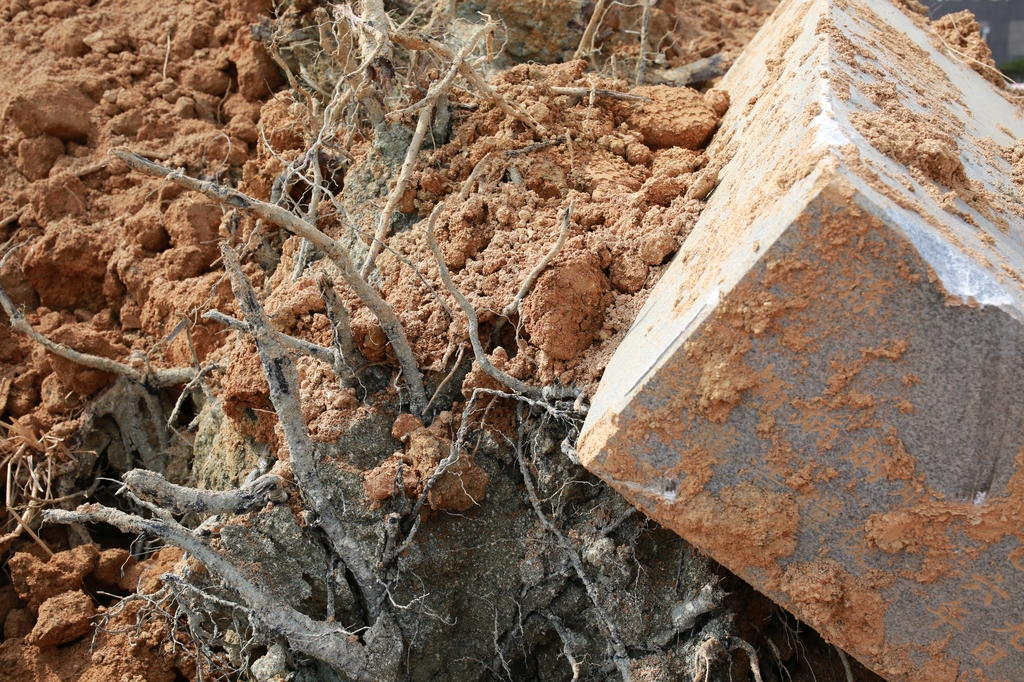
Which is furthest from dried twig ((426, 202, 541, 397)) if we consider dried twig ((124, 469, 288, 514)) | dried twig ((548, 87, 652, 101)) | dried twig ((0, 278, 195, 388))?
dried twig ((0, 278, 195, 388))

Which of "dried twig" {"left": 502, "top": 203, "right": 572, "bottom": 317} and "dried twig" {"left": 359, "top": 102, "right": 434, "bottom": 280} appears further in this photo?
"dried twig" {"left": 359, "top": 102, "right": 434, "bottom": 280}

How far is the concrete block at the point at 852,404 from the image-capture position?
1.34 m

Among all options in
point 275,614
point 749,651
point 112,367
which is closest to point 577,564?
point 749,651

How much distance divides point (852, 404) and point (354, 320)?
1283mm

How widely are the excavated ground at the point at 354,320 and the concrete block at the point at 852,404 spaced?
1.19 feet

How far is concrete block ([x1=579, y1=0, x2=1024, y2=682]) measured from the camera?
4.38ft

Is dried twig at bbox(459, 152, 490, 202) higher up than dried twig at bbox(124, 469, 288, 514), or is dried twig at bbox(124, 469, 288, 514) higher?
dried twig at bbox(459, 152, 490, 202)

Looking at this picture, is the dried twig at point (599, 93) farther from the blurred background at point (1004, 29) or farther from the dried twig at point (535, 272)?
the blurred background at point (1004, 29)

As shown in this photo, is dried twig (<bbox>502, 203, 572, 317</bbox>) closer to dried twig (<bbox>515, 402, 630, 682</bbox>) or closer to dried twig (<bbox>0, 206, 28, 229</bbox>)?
dried twig (<bbox>515, 402, 630, 682</bbox>)

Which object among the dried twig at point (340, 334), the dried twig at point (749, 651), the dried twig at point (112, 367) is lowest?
the dried twig at point (112, 367)

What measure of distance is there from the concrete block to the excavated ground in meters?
0.36

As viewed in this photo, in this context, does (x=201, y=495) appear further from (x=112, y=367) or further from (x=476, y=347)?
(x=112, y=367)

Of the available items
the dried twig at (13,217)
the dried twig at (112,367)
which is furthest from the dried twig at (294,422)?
the dried twig at (13,217)

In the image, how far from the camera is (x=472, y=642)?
2.07 m
